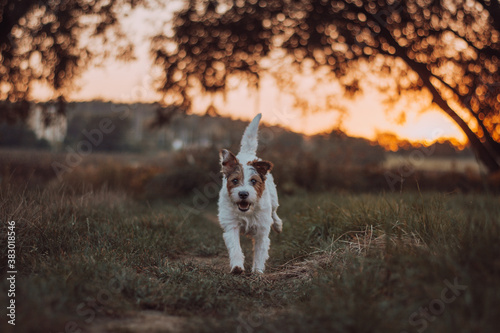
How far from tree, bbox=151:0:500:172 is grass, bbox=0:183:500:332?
666 cm

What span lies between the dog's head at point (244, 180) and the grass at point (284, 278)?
94cm

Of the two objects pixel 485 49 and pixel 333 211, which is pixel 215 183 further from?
pixel 485 49

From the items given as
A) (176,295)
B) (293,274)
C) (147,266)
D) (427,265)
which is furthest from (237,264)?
(427,265)

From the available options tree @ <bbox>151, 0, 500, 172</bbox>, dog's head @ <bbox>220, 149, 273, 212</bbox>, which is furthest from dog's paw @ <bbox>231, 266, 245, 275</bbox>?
tree @ <bbox>151, 0, 500, 172</bbox>

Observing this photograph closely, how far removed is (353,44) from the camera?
11.6m

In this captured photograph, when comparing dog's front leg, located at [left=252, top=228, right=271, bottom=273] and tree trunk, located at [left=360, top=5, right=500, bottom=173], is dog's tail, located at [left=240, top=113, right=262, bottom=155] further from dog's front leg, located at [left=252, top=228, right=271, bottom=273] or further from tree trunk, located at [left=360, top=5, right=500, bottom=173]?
tree trunk, located at [left=360, top=5, right=500, bottom=173]

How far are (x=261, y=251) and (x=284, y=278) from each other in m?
0.64

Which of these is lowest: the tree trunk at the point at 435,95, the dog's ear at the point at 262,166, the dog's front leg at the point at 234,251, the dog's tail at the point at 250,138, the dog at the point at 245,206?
the dog's front leg at the point at 234,251

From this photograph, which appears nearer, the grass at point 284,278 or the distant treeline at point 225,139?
the grass at point 284,278

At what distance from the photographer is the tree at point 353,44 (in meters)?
10.4

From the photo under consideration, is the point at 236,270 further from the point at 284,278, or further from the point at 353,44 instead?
the point at 353,44

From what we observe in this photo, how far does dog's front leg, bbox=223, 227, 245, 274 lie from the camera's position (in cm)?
455

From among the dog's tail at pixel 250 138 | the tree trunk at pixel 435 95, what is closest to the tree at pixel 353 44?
the tree trunk at pixel 435 95

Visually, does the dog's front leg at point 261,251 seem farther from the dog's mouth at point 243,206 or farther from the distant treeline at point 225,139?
the distant treeline at point 225,139
